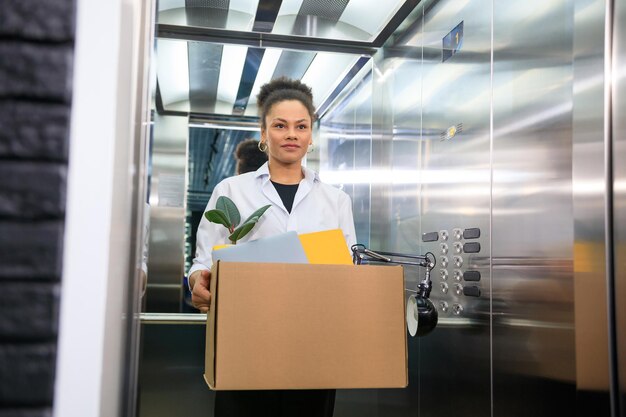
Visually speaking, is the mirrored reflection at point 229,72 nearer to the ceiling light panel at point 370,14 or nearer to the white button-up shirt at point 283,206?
the ceiling light panel at point 370,14

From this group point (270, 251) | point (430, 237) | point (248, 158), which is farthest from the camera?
point (248, 158)

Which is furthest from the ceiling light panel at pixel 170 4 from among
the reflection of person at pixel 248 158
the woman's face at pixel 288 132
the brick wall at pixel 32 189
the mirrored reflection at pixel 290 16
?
the brick wall at pixel 32 189

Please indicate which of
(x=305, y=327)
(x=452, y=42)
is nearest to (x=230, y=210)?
(x=305, y=327)

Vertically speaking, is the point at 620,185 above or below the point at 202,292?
above

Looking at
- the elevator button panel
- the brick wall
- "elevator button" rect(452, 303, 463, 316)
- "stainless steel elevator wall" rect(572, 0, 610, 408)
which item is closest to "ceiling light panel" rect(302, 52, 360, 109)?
the elevator button panel

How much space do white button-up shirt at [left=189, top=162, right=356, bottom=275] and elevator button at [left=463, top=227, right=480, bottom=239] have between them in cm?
45

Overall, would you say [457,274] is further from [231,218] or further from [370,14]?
[370,14]

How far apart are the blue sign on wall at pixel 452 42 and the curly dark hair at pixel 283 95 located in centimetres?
66

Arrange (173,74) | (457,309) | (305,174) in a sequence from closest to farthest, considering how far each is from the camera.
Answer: (305,174)
(457,309)
(173,74)

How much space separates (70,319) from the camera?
67 cm

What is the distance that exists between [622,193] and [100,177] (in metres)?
1.36

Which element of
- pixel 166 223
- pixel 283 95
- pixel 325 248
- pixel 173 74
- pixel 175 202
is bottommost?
pixel 325 248

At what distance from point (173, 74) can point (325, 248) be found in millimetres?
2652

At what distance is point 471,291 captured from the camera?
226 centimetres
